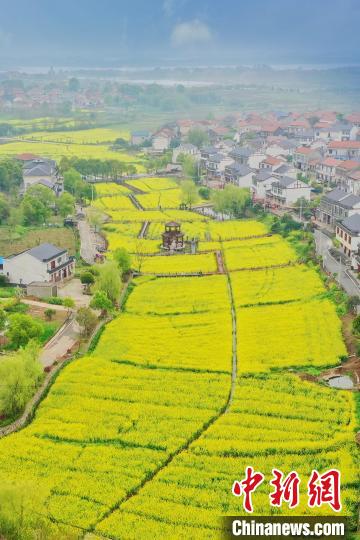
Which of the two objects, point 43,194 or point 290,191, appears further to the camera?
Result: point 290,191

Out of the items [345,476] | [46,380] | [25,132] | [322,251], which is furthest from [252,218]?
[25,132]

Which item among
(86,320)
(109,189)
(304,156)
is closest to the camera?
(86,320)

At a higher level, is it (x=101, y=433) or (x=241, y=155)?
(x=241, y=155)

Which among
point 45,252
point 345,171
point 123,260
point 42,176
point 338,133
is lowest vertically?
point 123,260

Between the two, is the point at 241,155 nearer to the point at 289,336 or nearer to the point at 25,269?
the point at 25,269

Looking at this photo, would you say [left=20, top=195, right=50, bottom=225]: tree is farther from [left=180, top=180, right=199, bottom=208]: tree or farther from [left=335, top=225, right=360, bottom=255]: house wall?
[left=335, top=225, right=360, bottom=255]: house wall

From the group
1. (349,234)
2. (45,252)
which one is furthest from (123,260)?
(349,234)
